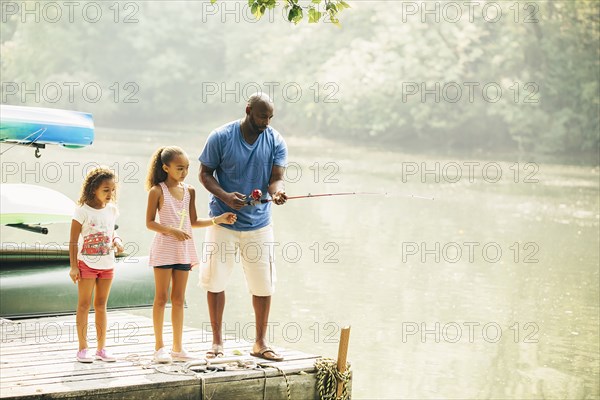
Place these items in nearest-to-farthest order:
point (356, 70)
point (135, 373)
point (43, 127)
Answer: point (135, 373) < point (43, 127) < point (356, 70)

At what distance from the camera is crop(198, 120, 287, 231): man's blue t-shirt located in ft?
15.4

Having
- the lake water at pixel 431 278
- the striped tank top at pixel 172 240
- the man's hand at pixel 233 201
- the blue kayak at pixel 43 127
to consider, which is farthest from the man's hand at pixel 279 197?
the blue kayak at pixel 43 127

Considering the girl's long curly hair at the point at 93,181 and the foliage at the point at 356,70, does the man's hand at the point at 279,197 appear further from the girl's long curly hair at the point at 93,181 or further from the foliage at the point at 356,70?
the foliage at the point at 356,70

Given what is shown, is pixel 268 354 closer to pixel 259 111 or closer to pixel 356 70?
pixel 259 111

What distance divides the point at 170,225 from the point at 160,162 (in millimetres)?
278

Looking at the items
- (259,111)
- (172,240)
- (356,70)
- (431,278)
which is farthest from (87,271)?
(356,70)

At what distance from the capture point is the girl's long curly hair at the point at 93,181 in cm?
463

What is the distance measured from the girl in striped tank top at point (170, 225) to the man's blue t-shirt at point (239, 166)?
3.6 inches

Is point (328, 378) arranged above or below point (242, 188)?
below

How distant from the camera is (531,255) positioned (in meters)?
12.6

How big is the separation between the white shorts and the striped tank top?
0.27 feet

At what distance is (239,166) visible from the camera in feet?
15.5

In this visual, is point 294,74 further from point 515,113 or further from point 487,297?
point 487,297

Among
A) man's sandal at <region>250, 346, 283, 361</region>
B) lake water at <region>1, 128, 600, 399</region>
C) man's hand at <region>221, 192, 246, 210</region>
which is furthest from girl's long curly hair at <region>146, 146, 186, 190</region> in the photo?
lake water at <region>1, 128, 600, 399</region>
